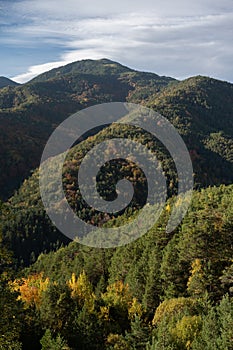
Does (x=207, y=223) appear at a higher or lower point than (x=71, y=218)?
higher

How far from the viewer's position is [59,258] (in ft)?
317

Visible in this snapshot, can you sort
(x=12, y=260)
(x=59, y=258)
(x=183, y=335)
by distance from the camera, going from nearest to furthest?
(x=12, y=260)
(x=183, y=335)
(x=59, y=258)

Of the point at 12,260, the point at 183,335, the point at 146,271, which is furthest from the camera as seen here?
the point at 146,271

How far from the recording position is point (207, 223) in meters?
47.6

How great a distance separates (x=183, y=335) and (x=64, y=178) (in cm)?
16373

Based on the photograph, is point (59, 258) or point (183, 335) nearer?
→ point (183, 335)

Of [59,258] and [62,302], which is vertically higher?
[62,302]

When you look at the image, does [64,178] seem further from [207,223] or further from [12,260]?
[12,260]

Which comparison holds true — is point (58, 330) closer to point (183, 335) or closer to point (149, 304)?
point (183, 335)

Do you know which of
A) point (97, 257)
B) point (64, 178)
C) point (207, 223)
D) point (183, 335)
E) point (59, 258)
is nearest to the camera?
point (183, 335)

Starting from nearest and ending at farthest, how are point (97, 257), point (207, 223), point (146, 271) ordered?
point (207, 223), point (146, 271), point (97, 257)

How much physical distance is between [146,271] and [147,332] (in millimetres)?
22718

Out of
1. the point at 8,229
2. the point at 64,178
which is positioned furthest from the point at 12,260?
the point at 64,178

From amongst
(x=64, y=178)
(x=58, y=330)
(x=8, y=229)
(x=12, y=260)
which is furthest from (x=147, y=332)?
(x=64, y=178)
